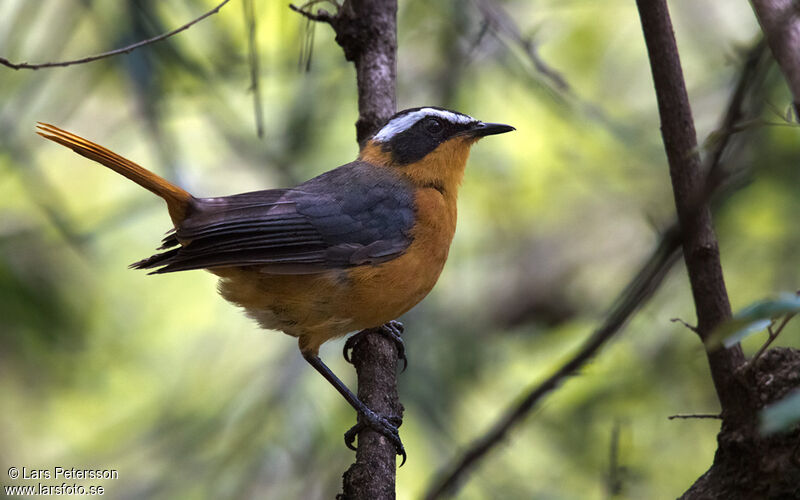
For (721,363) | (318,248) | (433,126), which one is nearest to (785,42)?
(721,363)

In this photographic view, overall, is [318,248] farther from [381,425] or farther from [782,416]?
[782,416]

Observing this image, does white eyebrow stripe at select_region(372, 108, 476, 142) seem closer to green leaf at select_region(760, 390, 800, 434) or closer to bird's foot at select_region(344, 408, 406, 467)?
bird's foot at select_region(344, 408, 406, 467)

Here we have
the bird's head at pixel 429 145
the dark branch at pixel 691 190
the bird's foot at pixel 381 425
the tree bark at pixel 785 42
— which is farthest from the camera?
the bird's head at pixel 429 145

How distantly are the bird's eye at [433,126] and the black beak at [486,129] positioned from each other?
17 centimetres

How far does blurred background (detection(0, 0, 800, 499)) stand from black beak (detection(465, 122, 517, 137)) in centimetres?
45

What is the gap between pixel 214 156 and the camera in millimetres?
6793

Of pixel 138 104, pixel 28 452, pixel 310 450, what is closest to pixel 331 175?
pixel 138 104

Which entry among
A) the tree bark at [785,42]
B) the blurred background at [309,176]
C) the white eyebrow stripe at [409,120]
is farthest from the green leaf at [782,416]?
the white eyebrow stripe at [409,120]

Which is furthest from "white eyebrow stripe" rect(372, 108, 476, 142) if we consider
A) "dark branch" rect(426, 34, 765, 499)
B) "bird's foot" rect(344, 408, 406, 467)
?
"dark branch" rect(426, 34, 765, 499)

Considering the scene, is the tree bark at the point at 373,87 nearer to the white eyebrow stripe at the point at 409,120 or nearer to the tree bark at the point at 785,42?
the white eyebrow stripe at the point at 409,120

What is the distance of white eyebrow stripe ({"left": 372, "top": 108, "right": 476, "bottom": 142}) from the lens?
4.40 metres

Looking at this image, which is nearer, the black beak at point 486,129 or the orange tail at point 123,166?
the orange tail at point 123,166

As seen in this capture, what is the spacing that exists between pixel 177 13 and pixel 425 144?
6.83 ft

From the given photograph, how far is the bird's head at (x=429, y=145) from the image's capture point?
4516 mm
